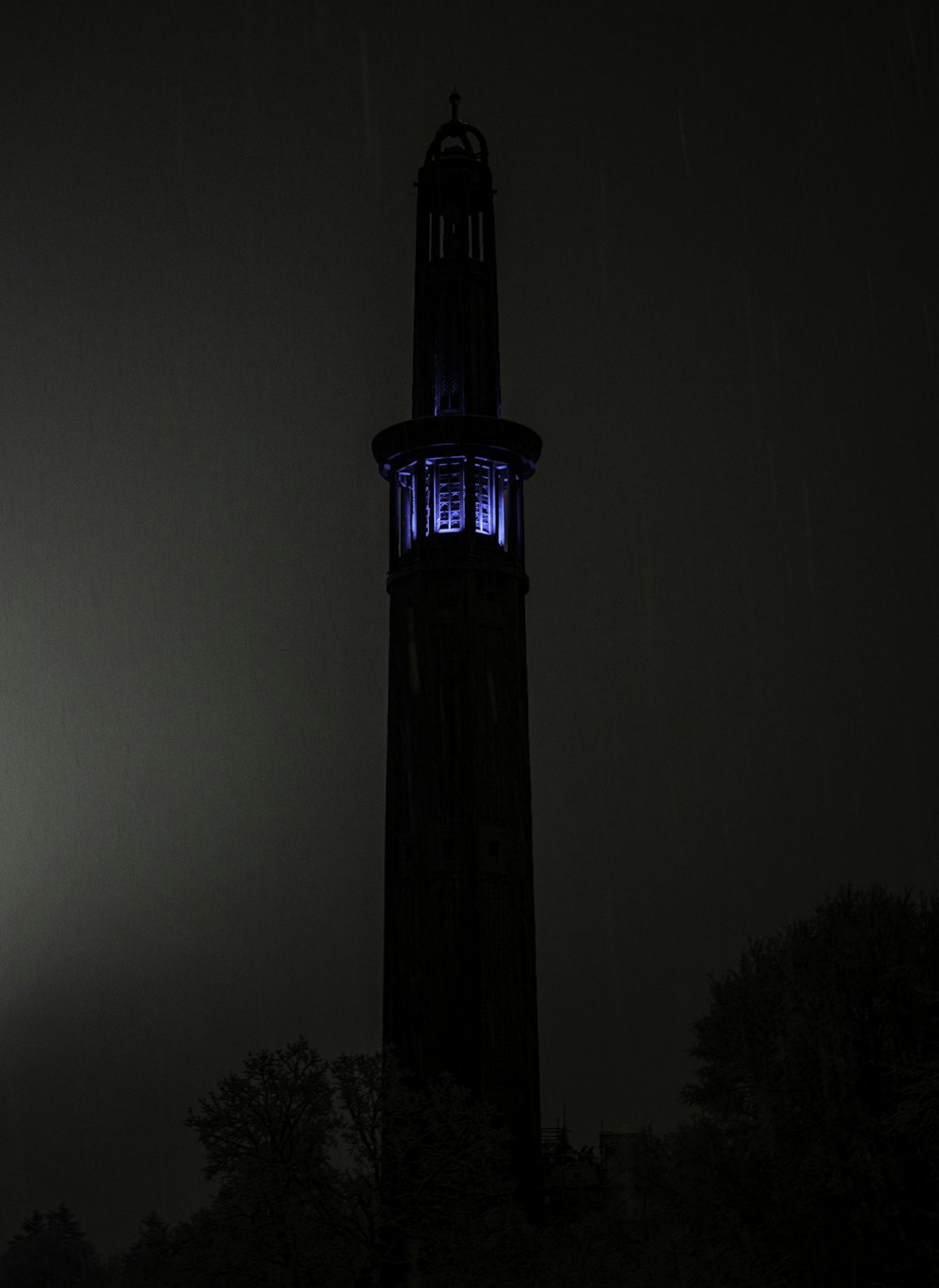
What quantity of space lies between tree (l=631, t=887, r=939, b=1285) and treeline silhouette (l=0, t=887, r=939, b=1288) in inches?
2.4

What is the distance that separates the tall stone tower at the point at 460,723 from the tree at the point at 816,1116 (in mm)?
12869

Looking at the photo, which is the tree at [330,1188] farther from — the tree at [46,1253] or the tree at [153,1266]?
the tree at [46,1253]

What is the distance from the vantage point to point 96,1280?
55719 millimetres

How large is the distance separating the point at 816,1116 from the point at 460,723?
24.5 meters

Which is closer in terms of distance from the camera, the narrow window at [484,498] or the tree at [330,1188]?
the tree at [330,1188]

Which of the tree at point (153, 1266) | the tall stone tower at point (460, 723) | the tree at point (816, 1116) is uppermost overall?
the tall stone tower at point (460, 723)

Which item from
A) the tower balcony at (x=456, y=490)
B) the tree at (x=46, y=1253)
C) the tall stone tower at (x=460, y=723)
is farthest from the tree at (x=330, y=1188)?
the tree at (x=46, y=1253)

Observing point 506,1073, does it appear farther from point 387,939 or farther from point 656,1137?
point 656,1137

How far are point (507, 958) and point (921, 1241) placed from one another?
2315 cm

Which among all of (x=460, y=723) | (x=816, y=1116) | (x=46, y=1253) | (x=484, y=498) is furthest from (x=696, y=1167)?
(x=46, y=1253)

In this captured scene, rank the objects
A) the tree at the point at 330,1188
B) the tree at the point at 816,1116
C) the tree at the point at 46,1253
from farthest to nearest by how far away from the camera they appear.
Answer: the tree at the point at 46,1253, the tree at the point at 816,1116, the tree at the point at 330,1188

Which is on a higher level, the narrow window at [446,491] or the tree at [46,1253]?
the narrow window at [446,491]

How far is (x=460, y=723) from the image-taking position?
217 feet

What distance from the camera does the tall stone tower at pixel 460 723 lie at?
6294cm
